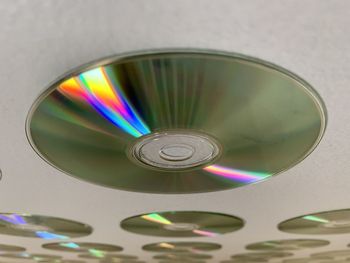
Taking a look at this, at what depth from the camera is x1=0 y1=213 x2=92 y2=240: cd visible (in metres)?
1.48

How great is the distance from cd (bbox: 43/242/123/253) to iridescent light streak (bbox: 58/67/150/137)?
1.29m

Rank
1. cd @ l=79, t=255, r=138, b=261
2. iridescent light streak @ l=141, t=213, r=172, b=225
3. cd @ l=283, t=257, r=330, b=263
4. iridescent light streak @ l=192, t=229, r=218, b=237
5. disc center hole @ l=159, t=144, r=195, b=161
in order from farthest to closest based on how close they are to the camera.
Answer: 1. cd @ l=283, t=257, r=330, b=263
2. cd @ l=79, t=255, r=138, b=261
3. iridescent light streak @ l=192, t=229, r=218, b=237
4. iridescent light streak @ l=141, t=213, r=172, b=225
5. disc center hole @ l=159, t=144, r=195, b=161

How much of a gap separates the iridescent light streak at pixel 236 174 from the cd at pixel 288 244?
0.93 metres

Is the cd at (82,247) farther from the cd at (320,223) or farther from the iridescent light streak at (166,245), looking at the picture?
the cd at (320,223)

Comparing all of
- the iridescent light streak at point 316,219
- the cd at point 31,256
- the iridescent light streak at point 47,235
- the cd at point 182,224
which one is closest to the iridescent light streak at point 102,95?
the cd at point 182,224

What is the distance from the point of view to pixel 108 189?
1164mm

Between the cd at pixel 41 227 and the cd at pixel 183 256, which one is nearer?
the cd at pixel 41 227

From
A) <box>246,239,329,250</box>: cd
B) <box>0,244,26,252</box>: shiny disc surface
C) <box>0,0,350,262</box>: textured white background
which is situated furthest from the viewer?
<box>0,244,26,252</box>: shiny disc surface

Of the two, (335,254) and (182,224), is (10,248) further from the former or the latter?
(335,254)

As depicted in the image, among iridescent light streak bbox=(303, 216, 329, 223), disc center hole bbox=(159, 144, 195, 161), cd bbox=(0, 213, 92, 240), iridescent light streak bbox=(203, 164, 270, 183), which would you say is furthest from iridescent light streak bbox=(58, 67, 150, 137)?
iridescent light streak bbox=(303, 216, 329, 223)

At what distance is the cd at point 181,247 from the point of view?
190 cm

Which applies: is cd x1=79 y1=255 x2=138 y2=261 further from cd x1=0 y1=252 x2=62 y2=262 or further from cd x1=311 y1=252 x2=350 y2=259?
cd x1=311 y1=252 x2=350 y2=259

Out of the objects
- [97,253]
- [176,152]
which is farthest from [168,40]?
[97,253]

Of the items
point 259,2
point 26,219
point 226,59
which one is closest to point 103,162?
point 226,59
